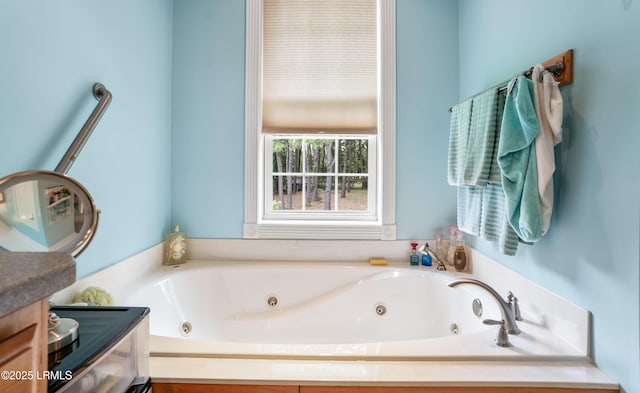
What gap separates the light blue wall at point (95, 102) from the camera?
98 cm

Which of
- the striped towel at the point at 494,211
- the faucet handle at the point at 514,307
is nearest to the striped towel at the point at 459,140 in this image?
the striped towel at the point at 494,211

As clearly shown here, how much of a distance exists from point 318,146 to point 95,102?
4.22ft

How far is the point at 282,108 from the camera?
207 cm

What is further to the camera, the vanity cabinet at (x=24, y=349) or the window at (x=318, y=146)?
the window at (x=318, y=146)

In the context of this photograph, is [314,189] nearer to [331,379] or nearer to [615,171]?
[331,379]

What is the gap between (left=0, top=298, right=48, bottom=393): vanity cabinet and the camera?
0.37m

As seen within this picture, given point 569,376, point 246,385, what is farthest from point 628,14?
point 246,385

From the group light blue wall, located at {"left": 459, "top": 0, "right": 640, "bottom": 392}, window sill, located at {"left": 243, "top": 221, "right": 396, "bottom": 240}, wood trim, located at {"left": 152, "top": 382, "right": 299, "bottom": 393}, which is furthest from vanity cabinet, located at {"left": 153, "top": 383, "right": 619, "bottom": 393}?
window sill, located at {"left": 243, "top": 221, "right": 396, "bottom": 240}

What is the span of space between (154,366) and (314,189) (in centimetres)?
146

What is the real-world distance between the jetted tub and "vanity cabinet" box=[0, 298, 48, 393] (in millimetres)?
1141

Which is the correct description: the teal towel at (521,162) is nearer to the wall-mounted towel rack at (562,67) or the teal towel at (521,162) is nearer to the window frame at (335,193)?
the wall-mounted towel rack at (562,67)

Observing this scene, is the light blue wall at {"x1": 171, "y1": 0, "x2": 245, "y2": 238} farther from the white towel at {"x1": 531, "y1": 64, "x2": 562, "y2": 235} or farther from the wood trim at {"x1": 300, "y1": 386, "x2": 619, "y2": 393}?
the white towel at {"x1": 531, "y1": 64, "x2": 562, "y2": 235}

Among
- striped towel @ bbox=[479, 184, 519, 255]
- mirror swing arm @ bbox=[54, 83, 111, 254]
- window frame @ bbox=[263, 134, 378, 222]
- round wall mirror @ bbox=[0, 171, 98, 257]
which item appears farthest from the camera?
window frame @ bbox=[263, 134, 378, 222]

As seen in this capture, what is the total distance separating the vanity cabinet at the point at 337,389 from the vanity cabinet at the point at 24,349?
1.79ft
